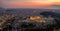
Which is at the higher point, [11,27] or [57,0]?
[57,0]

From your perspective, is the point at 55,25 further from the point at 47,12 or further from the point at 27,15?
the point at 27,15

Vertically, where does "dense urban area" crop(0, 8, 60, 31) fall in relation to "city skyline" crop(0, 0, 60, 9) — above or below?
below

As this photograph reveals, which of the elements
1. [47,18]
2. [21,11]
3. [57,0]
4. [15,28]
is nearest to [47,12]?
[47,18]

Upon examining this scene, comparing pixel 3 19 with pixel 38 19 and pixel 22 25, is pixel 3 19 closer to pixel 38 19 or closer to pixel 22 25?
pixel 22 25

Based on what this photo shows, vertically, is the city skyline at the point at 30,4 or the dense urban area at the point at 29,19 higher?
the city skyline at the point at 30,4

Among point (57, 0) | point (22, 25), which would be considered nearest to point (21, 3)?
point (22, 25)

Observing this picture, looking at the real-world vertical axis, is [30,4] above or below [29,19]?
above

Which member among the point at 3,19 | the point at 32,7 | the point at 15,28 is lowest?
the point at 15,28

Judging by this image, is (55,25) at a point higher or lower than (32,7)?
lower
